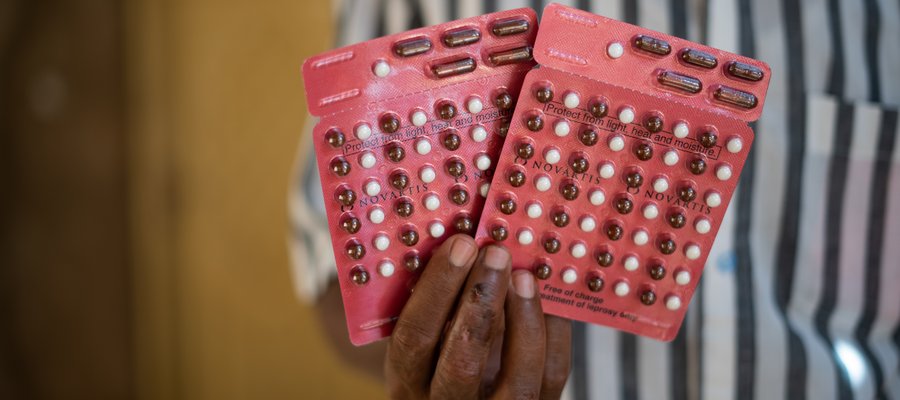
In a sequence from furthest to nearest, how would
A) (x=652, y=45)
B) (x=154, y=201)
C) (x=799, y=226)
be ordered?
(x=154, y=201) → (x=799, y=226) → (x=652, y=45)

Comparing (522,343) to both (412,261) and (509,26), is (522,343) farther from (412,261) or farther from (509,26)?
(509,26)

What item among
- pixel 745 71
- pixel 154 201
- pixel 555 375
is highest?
pixel 745 71

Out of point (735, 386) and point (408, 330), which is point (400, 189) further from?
point (735, 386)

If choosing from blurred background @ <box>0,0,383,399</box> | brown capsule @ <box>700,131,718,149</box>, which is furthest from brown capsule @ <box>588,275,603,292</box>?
blurred background @ <box>0,0,383,399</box>

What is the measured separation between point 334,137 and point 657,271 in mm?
220

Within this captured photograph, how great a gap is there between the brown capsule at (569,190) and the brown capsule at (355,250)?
13 cm

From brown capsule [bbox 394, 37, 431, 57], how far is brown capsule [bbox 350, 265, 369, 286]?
0.13m

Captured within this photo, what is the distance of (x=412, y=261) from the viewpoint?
1.32 ft

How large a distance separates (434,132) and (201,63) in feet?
2.69

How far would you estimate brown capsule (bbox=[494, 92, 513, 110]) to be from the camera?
38 cm

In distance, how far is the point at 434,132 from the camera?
1.26 ft

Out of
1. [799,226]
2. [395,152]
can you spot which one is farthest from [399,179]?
[799,226]

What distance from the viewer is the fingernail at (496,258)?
381 mm

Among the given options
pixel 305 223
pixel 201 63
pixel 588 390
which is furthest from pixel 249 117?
pixel 588 390
